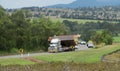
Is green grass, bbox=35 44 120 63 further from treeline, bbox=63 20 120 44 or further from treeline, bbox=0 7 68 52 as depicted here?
treeline, bbox=63 20 120 44

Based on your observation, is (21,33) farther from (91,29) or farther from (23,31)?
(91,29)

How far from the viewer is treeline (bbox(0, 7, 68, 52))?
5119 centimetres

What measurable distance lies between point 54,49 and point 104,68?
30.7 m

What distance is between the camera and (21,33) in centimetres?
5494

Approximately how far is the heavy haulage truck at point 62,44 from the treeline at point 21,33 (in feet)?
13.6

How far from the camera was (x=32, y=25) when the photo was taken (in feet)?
199

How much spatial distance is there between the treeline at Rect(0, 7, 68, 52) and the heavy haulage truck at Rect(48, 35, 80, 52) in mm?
4148

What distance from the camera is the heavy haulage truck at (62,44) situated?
5003cm

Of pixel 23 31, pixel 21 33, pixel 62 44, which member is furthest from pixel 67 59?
pixel 21 33

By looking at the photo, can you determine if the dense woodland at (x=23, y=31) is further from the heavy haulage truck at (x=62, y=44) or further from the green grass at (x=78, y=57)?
the green grass at (x=78, y=57)

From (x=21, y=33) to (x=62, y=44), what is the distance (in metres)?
6.63

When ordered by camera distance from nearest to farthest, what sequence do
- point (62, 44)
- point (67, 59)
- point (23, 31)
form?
1. point (67, 59)
2. point (62, 44)
3. point (23, 31)

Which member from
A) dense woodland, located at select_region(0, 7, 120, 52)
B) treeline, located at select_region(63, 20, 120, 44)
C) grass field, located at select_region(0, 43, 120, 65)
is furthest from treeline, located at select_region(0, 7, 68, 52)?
treeline, located at select_region(63, 20, 120, 44)

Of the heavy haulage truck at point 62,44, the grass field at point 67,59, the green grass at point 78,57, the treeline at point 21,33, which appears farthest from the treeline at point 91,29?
the grass field at point 67,59
